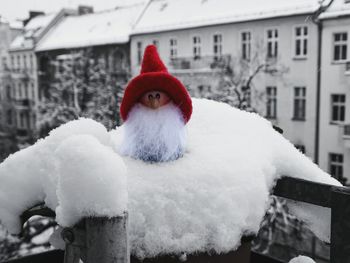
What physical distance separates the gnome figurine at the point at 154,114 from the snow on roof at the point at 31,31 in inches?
926

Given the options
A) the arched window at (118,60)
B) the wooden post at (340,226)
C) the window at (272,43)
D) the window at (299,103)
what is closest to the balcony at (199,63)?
the window at (272,43)

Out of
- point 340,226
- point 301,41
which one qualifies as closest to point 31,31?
point 301,41

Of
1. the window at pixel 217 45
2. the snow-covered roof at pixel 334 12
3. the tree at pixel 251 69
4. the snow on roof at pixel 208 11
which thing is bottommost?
the tree at pixel 251 69

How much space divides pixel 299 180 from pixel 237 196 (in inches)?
8.9

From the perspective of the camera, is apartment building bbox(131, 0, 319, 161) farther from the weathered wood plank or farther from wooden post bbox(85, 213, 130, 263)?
wooden post bbox(85, 213, 130, 263)

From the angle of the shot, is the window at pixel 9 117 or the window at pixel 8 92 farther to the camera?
the window at pixel 8 92

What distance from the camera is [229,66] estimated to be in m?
13.8

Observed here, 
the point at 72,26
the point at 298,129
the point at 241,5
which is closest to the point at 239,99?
the point at 298,129

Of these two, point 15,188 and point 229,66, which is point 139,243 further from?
point 229,66

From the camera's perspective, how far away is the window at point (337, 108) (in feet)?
38.3

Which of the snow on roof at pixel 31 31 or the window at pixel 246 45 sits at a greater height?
the snow on roof at pixel 31 31

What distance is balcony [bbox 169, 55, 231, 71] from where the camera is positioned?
14.2 m

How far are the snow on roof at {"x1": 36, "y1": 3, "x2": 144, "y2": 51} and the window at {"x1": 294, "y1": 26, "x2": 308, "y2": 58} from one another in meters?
7.66

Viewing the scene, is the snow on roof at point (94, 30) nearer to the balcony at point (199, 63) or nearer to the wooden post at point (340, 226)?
the balcony at point (199, 63)
